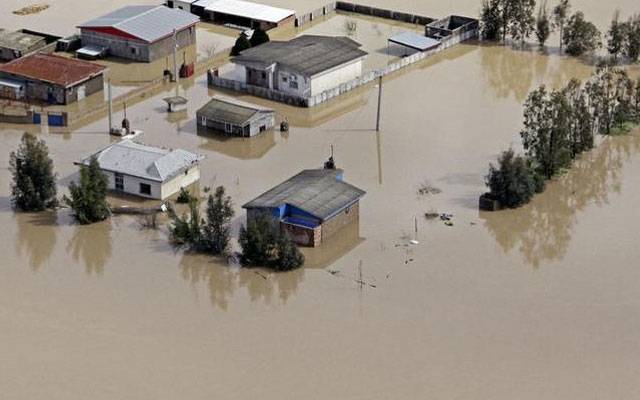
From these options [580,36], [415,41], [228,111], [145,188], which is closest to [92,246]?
[145,188]

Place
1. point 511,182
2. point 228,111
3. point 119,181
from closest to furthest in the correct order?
1. point 511,182
2. point 119,181
3. point 228,111

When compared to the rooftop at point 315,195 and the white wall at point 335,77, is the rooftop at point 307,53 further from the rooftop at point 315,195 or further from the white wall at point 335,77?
the rooftop at point 315,195

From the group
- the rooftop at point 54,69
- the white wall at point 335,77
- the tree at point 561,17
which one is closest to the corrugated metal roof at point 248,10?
the white wall at point 335,77

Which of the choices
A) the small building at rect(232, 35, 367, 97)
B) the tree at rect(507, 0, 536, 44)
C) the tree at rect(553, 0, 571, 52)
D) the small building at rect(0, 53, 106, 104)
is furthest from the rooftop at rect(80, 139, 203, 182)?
the tree at rect(553, 0, 571, 52)

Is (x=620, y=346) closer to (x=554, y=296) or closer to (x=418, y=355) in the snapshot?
(x=554, y=296)

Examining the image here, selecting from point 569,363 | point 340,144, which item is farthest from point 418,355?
point 340,144

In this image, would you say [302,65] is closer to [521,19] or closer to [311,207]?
[521,19]
